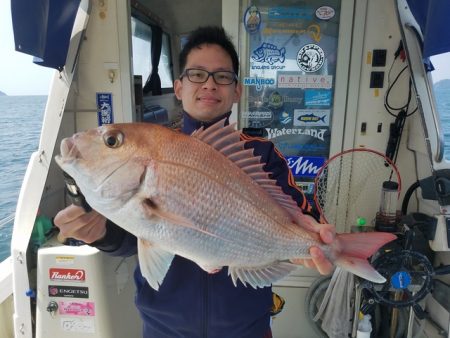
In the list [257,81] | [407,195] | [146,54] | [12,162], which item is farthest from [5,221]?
[12,162]

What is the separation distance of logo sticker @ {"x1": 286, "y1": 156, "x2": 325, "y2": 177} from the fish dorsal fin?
2008mm

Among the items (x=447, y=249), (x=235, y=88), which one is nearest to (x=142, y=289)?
(x=235, y=88)

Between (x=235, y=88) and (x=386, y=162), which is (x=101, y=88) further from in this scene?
(x=386, y=162)

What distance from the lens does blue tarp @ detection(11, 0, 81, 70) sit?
182cm

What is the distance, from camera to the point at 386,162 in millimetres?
2955

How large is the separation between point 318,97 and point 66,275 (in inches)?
96.4

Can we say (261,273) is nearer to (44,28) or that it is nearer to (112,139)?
(112,139)

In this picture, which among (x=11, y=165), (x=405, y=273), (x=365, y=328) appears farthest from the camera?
(x=11, y=165)

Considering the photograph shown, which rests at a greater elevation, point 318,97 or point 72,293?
point 318,97

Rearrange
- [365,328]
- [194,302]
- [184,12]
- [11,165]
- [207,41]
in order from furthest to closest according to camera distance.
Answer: [11,165], [184,12], [365,328], [207,41], [194,302]

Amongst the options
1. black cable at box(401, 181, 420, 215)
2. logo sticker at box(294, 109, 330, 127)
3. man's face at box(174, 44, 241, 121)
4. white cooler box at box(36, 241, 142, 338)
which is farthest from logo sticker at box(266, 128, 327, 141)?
white cooler box at box(36, 241, 142, 338)

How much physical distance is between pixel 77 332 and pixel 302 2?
10.2ft

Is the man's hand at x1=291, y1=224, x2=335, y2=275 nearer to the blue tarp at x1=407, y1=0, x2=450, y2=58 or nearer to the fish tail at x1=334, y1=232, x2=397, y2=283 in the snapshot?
the fish tail at x1=334, y1=232, x2=397, y2=283

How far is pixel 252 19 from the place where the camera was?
3012mm
